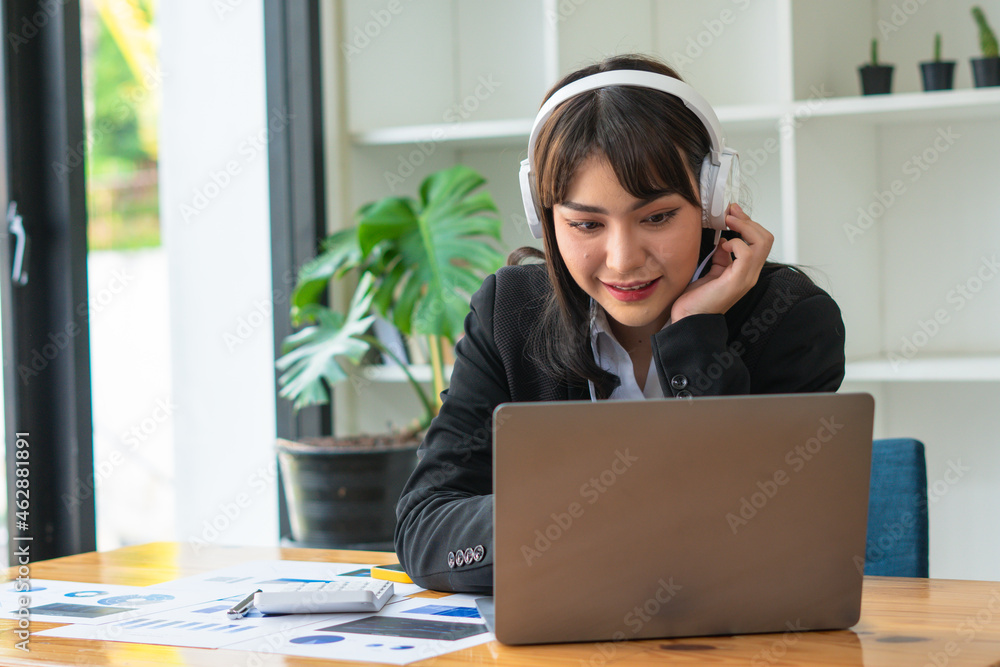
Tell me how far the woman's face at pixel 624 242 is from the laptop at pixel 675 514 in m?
0.40

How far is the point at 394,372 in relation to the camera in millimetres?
2631

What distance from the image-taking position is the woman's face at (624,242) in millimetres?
1178

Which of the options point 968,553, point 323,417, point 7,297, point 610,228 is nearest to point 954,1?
point 968,553

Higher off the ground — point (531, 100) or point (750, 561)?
point (531, 100)

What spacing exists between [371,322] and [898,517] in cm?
134

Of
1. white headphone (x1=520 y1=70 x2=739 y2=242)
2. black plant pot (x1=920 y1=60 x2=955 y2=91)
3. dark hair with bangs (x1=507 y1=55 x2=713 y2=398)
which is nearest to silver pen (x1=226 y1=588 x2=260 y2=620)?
dark hair with bangs (x1=507 y1=55 x2=713 y2=398)

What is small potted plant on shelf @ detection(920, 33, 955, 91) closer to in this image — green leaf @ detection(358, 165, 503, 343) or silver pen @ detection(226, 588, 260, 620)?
green leaf @ detection(358, 165, 503, 343)

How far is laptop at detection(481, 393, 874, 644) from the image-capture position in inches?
32.6

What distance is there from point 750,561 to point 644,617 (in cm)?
10

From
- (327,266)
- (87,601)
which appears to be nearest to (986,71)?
(327,266)

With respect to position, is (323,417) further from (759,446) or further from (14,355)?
(759,446)

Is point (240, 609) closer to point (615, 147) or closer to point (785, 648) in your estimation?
point (785, 648)

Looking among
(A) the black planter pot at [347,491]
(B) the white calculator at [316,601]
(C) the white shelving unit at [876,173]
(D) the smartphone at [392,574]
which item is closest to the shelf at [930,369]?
(C) the white shelving unit at [876,173]

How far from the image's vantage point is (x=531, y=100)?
2836 millimetres
